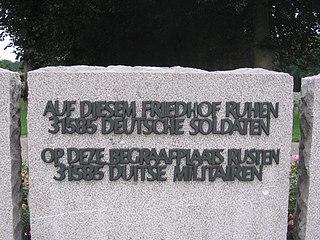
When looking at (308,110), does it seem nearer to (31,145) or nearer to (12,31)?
(31,145)

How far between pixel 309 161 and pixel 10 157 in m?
2.46

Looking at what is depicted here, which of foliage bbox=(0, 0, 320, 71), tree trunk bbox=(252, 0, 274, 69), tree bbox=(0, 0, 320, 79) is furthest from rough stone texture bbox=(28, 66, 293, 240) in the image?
foliage bbox=(0, 0, 320, 71)

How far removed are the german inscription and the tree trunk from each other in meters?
8.17

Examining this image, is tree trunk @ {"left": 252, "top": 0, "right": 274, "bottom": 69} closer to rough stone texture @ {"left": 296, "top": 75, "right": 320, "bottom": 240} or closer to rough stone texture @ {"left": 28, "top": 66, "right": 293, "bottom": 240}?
rough stone texture @ {"left": 296, "top": 75, "right": 320, "bottom": 240}

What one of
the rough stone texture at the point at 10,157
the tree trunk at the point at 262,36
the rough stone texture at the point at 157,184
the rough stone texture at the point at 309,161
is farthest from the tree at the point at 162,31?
the rough stone texture at the point at 10,157

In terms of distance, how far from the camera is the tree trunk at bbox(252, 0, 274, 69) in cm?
1180

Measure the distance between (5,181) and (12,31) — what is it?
36.2ft

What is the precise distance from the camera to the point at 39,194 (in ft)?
12.5

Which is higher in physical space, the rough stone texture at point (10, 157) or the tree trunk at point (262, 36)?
the tree trunk at point (262, 36)

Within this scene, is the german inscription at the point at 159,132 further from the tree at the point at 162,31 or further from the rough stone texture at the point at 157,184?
the tree at the point at 162,31

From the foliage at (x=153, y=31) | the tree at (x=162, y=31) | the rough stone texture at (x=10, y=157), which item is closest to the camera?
the rough stone texture at (x=10, y=157)

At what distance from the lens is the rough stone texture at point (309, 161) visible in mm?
3736

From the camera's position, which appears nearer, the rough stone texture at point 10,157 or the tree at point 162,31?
the rough stone texture at point 10,157

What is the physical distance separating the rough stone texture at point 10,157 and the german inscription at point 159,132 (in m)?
0.27
